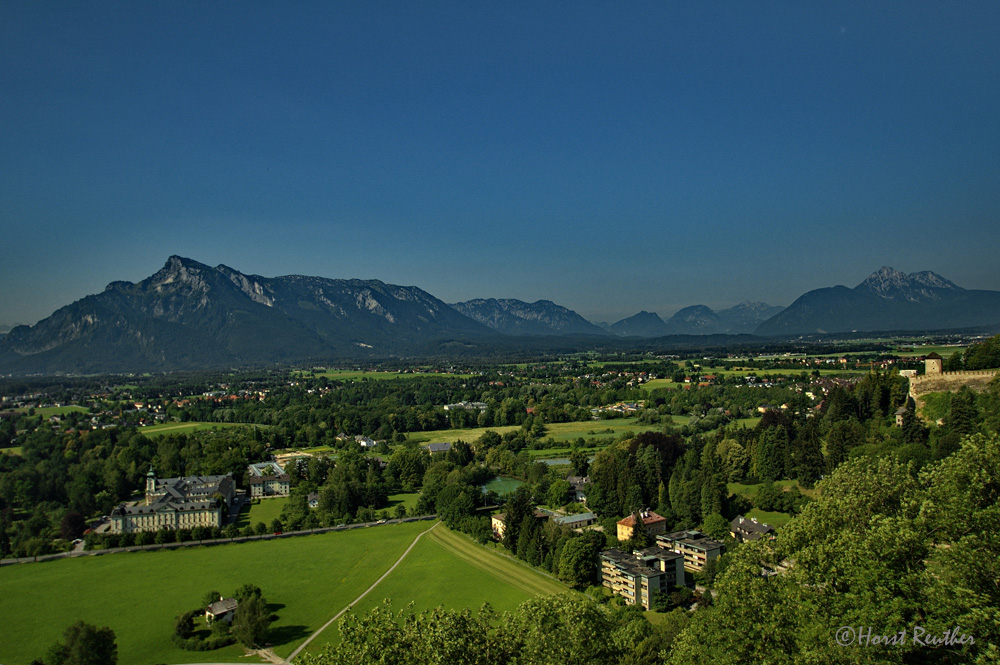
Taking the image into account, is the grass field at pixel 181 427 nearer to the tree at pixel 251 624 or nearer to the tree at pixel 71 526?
the tree at pixel 71 526

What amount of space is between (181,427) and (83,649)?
49289 mm

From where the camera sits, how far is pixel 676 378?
79688mm

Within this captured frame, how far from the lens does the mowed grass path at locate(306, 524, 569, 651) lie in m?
21.5

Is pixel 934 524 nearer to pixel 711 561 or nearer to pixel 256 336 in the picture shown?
pixel 711 561

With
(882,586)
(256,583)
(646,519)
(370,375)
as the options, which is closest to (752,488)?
(646,519)

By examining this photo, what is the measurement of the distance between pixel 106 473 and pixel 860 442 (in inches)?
1714

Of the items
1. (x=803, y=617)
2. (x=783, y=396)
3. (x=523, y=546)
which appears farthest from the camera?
(x=783, y=396)

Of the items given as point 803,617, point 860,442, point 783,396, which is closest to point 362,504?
point 860,442

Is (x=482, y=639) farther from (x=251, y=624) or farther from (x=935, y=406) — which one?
(x=935, y=406)

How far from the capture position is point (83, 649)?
17.0 m

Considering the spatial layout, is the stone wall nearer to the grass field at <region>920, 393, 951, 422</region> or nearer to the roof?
the grass field at <region>920, 393, 951, 422</region>

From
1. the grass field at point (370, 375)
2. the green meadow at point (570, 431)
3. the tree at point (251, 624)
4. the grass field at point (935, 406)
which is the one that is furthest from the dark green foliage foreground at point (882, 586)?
the grass field at point (370, 375)

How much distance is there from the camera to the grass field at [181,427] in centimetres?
5734

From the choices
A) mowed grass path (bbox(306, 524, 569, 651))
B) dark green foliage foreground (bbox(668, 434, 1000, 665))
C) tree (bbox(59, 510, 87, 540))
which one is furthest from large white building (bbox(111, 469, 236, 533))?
dark green foliage foreground (bbox(668, 434, 1000, 665))
